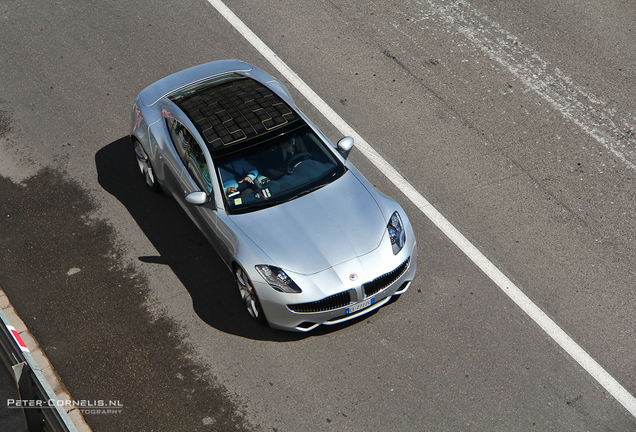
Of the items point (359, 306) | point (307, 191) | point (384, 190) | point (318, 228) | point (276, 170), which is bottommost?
point (384, 190)

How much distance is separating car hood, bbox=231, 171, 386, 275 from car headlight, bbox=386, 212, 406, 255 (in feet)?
0.36

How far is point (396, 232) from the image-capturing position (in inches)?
262

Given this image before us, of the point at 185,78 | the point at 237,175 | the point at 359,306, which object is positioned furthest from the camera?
the point at 185,78

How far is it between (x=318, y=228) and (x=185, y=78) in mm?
3079

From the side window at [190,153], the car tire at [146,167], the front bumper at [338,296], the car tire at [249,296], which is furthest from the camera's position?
the car tire at [146,167]

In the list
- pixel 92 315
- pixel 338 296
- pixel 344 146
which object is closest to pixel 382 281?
pixel 338 296

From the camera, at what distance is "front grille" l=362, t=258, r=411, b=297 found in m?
6.27

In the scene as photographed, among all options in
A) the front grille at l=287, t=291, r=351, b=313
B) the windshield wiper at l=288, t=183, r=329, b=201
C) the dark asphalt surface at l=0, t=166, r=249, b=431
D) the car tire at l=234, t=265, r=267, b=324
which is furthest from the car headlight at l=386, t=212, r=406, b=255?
the dark asphalt surface at l=0, t=166, r=249, b=431

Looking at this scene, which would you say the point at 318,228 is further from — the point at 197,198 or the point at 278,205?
the point at 197,198

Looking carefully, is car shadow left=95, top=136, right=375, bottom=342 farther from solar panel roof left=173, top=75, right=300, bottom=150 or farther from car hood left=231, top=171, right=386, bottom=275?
solar panel roof left=173, top=75, right=300, bottom=150

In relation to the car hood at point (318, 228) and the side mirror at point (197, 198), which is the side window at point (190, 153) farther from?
the car hood at point (318, 228)

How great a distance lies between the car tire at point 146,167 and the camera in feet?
26.1

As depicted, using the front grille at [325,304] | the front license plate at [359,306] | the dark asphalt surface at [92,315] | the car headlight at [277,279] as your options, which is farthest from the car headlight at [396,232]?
the dark asphalt surface at [92,315]

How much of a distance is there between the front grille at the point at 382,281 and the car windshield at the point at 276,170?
49.0 inches
